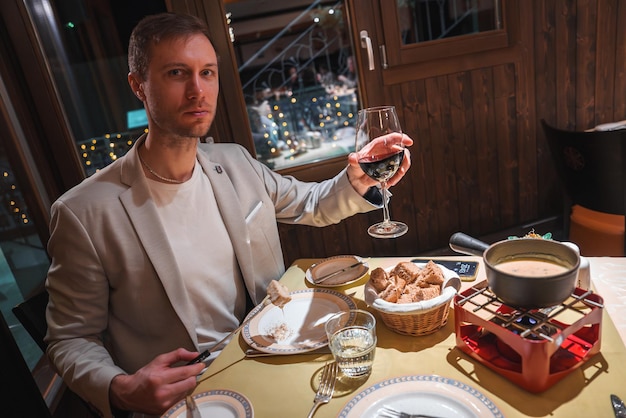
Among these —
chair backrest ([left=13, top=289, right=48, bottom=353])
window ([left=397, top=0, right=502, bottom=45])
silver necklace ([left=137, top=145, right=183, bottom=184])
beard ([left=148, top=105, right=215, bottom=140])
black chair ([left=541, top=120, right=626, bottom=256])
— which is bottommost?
black chair ([left=541, top=120, right=626, bottom=256])

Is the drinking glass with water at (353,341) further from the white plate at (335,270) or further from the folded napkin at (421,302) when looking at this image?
the white plate at (335,270)

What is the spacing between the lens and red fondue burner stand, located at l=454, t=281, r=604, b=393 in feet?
2.57

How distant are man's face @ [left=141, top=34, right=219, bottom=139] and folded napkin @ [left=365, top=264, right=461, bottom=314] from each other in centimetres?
79

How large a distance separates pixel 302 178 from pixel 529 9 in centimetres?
178

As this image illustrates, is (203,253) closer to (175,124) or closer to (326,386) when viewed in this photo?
(175,124)

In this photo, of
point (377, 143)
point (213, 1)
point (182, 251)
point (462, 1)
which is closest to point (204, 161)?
point (182, 251)

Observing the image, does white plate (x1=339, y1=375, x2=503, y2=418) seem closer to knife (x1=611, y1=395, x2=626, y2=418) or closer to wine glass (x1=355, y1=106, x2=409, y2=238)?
knife (x1=611, y1=395, x2=626, y2=418)

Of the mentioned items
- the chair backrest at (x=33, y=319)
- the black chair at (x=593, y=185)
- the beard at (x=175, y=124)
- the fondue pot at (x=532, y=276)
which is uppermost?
the beard at (x=175, y=124)

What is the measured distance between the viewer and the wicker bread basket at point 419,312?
967 mm

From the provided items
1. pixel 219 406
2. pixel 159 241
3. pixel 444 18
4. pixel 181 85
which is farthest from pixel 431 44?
pixel 219 406

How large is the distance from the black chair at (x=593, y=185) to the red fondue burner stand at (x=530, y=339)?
140 cm

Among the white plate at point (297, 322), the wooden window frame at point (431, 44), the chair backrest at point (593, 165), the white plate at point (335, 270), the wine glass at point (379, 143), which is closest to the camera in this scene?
the white plate at point (297, 322)

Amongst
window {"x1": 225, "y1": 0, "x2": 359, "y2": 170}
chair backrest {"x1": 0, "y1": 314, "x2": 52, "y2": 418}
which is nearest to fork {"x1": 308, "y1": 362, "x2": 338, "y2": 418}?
chair backrest {"x1": 0, "y1": 314, "x2": 52, "y2": 418}

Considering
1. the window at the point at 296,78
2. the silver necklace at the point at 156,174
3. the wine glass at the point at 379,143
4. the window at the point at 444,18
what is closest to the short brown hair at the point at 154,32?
the silver necklace at the point at 156,174
